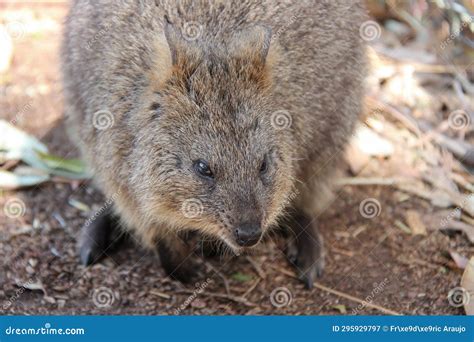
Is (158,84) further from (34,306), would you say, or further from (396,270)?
(396,270)

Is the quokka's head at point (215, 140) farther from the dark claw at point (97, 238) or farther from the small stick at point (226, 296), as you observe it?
the dark claw at point (97, 238)

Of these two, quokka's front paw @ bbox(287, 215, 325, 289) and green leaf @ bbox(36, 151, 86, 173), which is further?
green leaf @ bbox(36, 151, 86, 173)

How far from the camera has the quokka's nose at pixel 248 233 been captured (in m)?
3.99

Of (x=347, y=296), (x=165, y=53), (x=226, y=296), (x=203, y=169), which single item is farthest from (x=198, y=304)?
(x=165, y=53)

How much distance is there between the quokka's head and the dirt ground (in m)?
0.77

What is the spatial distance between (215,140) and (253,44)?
662mm

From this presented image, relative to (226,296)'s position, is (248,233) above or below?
above

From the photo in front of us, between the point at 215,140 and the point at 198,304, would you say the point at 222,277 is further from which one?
the point at 215,140

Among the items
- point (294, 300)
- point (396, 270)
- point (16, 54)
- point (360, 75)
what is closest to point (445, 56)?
point (360, 75)

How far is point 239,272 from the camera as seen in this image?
5.16m

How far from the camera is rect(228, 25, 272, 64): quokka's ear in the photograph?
4.27 meters

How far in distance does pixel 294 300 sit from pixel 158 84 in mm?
1790

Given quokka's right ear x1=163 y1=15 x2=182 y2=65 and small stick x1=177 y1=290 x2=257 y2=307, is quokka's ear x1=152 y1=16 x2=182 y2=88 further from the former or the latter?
small stick x1=177 y1=290 x2=257 y2=307

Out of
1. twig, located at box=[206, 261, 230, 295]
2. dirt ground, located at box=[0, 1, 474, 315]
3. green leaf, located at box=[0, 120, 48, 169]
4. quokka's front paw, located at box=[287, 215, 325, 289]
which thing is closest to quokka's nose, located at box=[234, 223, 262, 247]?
dirt ground, located at box=[0, 1, 474, 315]
